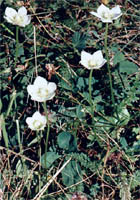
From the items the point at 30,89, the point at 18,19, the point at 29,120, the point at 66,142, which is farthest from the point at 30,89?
the point at 18,19

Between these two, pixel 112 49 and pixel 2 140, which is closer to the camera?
pixel 2 140

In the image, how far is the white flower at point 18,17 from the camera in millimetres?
1796

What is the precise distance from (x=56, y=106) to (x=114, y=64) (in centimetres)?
35

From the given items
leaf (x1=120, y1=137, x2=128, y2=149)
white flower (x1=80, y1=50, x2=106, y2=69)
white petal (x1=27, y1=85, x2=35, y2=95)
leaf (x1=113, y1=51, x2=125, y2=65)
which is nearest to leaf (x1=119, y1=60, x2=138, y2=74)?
leaf (x1=113, y1=51, x2=125, y2=65)

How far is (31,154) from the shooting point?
171cm

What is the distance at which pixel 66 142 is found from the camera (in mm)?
1627

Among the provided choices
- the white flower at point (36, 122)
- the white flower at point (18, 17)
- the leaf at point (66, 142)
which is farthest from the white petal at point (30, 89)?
the white flower at point (18, 17)

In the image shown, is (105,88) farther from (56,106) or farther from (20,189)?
(20,189)

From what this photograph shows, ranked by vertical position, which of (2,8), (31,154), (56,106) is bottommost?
(31,154)

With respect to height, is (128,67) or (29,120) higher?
(128,67)

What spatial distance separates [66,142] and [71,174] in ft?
0.47

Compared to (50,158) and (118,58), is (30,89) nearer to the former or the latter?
(50,158)

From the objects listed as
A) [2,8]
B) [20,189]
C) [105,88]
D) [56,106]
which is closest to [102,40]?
[105,88]

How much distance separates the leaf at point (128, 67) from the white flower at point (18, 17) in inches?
19.9
